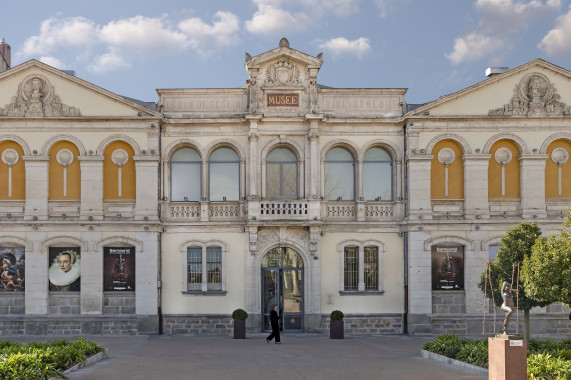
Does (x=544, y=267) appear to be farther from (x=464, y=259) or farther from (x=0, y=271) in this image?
(x=0, y=271)

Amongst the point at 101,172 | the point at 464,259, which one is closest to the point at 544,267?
the point at 464,259

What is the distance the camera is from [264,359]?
22141mm

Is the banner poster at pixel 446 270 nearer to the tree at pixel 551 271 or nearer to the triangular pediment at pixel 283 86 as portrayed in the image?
the triangular pediment at pixel 283 86

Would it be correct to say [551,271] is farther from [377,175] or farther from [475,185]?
[377,175]

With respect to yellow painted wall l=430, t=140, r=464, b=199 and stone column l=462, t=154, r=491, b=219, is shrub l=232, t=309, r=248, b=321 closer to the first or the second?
yellow painted wall l=430, t=140, r=464, b=199

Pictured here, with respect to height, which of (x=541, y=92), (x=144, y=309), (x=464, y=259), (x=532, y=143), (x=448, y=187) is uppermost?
(x=541, y=92)

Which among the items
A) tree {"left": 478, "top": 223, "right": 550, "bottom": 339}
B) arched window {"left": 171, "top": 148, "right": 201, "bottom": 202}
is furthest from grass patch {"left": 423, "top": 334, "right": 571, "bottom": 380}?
arched window {"left": 171, "top": 148, "right": 201, "bottom": 202}

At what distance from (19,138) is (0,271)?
6072 mm

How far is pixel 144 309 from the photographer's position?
30641 mm

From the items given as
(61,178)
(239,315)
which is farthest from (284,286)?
(61,178)

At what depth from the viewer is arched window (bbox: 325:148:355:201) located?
32219 millimetres

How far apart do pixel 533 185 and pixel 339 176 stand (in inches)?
351

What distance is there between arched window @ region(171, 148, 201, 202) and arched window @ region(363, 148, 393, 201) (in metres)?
7.93

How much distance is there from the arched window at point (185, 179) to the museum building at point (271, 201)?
9cm
